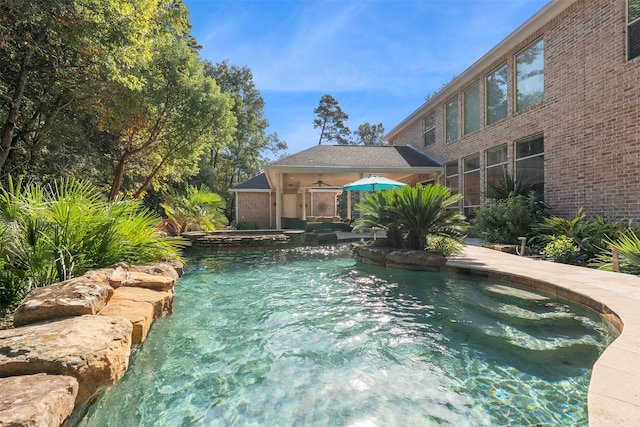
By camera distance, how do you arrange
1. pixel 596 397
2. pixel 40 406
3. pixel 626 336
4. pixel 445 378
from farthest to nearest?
pixel 445 378
pixel 626 336
pixel 596 397
pixel 40 406

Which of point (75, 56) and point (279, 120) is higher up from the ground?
point (279, 120)

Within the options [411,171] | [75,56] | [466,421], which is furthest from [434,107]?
[466,421]

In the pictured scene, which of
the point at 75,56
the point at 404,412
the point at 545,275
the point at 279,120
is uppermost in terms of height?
the point at 279,120

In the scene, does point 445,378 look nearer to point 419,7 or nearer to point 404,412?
point 404,412

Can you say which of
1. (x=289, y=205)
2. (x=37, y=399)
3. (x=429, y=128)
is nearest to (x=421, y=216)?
(x=37, y=399)

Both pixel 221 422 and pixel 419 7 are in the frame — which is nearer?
pixel 221 422

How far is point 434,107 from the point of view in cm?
1445

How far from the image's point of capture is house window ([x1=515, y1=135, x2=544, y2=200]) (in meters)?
8.84

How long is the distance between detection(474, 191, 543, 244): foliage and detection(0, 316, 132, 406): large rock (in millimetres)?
8830

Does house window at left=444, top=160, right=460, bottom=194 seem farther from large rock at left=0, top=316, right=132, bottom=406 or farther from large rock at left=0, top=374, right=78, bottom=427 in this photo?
large rock at left=0, top=374, right=78, bottom=427

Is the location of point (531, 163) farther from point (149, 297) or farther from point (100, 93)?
point (100, 93)

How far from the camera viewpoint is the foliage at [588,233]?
5.96m

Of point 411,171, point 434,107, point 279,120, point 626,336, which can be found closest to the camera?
point 626,336

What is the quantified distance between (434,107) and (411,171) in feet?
12.0
